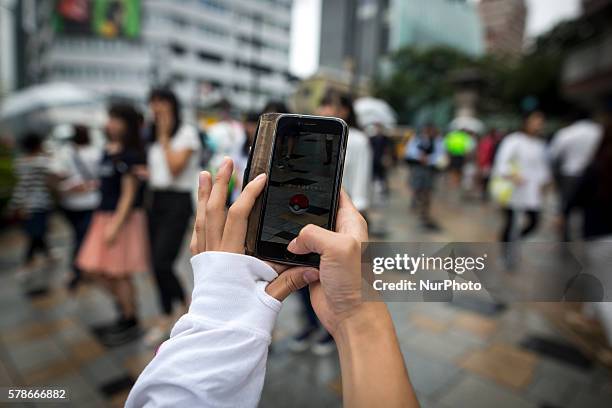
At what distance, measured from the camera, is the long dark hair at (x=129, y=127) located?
116 inches

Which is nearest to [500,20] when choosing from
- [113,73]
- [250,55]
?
[250,55]

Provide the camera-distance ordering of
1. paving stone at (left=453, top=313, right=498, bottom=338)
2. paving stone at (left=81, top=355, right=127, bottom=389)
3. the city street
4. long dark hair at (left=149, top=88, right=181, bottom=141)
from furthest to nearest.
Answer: paving stone at (left=453, top=313, right=498, bottom=338)
long dark hair at (left=149, top=88, right=181, bottom=141)
paving stone at (left=81, top=355, right=127, bottom=389)
the city street

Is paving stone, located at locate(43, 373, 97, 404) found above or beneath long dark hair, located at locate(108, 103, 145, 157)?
beneath

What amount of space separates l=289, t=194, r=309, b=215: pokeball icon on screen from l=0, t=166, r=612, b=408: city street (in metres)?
1.10

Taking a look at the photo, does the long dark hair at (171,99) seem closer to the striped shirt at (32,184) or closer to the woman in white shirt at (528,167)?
the striped shirt at (32,184)

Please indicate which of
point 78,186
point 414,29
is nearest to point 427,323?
point 78,186

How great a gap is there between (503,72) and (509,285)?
3929cm

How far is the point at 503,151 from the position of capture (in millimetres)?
4430

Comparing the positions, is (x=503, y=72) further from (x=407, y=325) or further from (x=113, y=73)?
(x=113, y=73)

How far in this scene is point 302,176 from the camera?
0.76 meters

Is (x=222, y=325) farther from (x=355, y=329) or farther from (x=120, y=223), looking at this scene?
(x=120, y=223)

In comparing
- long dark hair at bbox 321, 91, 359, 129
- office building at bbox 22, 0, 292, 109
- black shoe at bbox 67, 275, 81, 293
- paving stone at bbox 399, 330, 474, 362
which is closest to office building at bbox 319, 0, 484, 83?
office building at bbox 22, 0, 292, 109

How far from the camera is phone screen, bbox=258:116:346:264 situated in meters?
0.76

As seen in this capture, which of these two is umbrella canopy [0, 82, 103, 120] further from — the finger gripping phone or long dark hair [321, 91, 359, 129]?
the finger gripping phone
